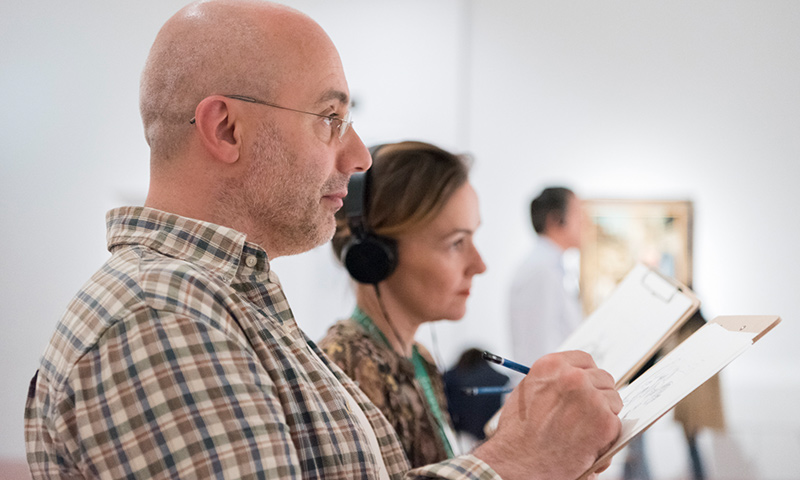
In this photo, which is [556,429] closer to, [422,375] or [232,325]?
[232,325]

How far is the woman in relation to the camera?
139 cm

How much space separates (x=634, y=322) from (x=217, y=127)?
71 cm

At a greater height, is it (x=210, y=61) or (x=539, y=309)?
(x=210, y=61)

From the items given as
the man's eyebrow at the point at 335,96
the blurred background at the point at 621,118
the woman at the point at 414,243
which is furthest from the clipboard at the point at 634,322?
the blurred background at the point at 621,118

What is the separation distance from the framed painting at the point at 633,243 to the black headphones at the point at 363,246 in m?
3.54

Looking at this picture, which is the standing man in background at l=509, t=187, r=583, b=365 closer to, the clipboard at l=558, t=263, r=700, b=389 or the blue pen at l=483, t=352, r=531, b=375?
the clipboard at l=558, t=263, r=700, b=389

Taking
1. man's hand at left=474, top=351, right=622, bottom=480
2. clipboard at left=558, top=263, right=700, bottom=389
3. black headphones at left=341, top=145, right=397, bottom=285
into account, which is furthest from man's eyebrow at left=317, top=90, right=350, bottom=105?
clipboard at left=558, top=263, right=700, bottom=389

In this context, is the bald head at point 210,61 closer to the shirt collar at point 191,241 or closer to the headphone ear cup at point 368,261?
the shirt collar at point 191,241

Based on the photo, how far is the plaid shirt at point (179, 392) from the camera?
2.08ft

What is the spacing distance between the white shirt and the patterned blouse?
2.22m

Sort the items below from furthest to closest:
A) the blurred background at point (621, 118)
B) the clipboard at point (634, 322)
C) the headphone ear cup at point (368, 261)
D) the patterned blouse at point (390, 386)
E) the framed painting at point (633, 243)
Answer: the framed painting at point (633, 243)
the blurred background at point (621, 118)
the headphone ear cup at point (368, 261)
the patterned blouse at point (390, 386)
the clipboard at point (634, 322)

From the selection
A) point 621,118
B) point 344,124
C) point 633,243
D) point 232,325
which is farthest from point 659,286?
point 621,118

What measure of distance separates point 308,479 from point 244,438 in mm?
116

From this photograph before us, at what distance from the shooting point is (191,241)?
0.81 meters
